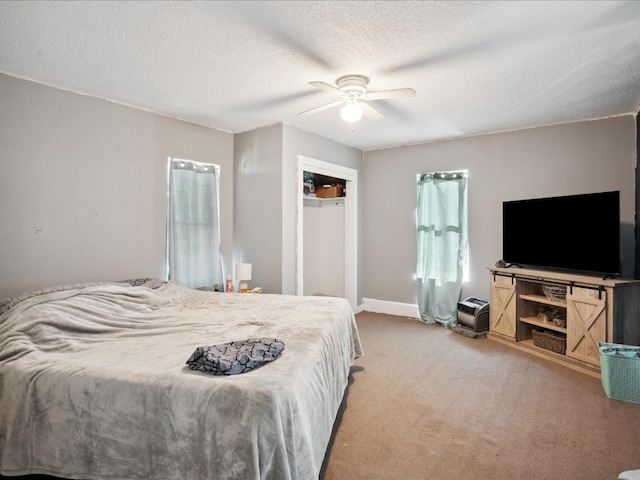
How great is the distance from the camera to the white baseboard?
5.00 meters

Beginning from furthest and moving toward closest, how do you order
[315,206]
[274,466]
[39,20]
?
[315,206]
[39,20]
[274,466]

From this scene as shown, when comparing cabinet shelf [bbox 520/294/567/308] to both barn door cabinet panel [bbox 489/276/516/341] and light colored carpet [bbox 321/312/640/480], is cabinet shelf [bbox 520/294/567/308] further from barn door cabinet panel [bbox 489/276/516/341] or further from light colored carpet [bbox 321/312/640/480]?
light colored carpet [bbox 321/312/640/480]

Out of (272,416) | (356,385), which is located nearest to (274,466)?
(272,416)

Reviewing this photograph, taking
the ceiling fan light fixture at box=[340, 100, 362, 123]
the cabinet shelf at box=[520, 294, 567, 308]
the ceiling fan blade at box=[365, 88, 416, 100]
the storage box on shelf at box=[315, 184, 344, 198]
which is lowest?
the cabinet shelf at box=[520, 294, 567, 308]

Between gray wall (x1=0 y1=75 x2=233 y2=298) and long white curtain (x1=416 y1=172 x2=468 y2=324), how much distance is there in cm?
320

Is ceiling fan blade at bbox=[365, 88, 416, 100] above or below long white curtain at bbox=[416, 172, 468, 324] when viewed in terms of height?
above

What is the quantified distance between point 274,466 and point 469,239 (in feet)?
13.2

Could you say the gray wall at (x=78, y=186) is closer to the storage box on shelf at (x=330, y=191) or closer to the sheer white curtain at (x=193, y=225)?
the sheer white curtain at (x=193, y=225)

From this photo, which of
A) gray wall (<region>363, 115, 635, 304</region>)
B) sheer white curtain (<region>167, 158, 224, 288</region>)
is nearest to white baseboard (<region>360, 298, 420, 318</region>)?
gray wall (<region>363, 115, 635, 304</region>)

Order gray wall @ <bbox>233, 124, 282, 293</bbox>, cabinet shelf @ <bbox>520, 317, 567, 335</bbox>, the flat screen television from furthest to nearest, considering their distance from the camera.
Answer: gray wall @ <bbox>233, 124, 282, 293</bbox>
cabinet shelf @ <bbox>520, 317, 567, 335</bbox>
the flat screen television

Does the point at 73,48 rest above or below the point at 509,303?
above

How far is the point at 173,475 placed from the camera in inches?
57.0

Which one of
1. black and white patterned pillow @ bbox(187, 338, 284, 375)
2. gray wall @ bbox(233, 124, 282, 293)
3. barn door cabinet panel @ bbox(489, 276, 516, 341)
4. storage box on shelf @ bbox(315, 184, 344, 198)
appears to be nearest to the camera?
black and white patterned pillow @ bbox(187, 338, 284, 375)

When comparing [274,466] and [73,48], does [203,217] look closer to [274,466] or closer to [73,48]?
[73,48]
